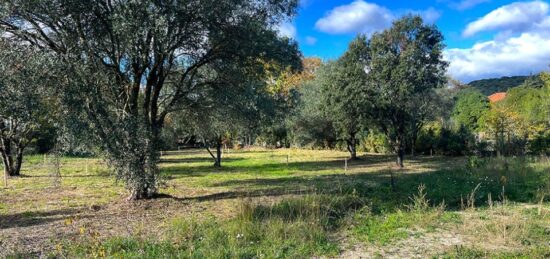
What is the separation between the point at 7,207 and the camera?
42.4ft

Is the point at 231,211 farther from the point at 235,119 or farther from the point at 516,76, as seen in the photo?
the point at 516,76

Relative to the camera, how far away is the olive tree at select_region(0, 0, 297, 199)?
10.0m

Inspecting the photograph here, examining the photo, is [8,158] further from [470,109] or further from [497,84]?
[497,84]

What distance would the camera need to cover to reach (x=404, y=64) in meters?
23.1

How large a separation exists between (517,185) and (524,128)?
19.5m

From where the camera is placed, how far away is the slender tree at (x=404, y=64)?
23203mm

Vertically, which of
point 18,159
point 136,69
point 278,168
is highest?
point 136,69

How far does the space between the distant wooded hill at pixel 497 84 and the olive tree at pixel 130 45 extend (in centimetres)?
10496

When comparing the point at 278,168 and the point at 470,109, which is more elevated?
the point at 470,109

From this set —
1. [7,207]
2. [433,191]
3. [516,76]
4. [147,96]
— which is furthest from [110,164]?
[516,76]

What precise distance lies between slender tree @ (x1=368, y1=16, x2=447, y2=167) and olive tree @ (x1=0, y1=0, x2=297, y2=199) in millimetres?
11645

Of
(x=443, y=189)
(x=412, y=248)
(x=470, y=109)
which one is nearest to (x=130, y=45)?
(x=412, y=248)

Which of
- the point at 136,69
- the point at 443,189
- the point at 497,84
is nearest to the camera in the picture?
the point at 136,69

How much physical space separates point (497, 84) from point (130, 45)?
118417 mm
